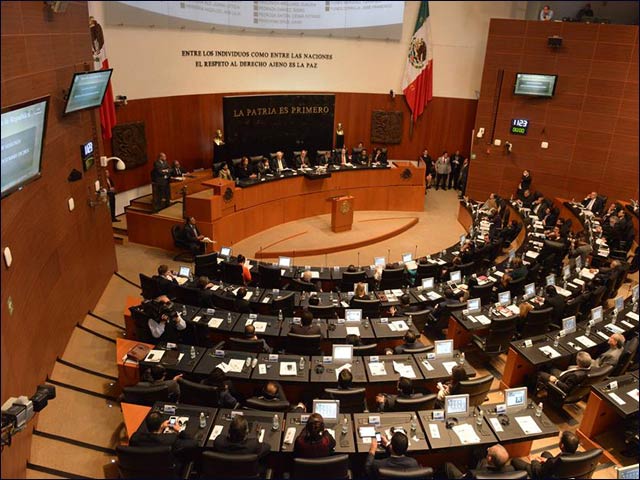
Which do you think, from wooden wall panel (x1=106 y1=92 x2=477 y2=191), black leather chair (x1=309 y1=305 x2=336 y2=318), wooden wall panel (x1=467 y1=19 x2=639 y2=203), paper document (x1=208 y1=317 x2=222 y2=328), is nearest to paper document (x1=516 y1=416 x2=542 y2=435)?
black leather chair (x1=309 y1=305 x2=336 y2=318)

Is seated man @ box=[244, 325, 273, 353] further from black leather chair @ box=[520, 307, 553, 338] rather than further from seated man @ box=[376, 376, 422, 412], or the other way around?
black leather chair @ box=[520, 307, 553, 338]

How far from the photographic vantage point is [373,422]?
6.12 metres

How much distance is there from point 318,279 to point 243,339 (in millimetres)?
3120

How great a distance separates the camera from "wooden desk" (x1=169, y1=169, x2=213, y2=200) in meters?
13.6

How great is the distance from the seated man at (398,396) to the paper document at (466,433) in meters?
0.69

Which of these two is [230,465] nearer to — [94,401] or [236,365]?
[236,365]

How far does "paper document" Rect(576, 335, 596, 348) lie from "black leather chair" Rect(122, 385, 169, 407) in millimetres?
→ 6443

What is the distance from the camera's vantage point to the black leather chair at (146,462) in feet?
16.7

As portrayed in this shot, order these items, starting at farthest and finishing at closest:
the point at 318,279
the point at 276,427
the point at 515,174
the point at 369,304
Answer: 1. the point at 515,174
2. the point at 318,279
3. the point at 369,304
4. the point at 276,427

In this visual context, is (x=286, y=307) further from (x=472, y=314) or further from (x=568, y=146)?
(x=568, y=146)

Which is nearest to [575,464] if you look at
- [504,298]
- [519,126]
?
[504,298]

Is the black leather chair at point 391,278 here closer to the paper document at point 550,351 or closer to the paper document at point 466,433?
the paper document at point 550,351

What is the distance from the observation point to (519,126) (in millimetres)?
17766

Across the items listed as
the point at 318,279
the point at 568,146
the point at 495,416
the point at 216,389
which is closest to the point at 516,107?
the point at 568,146
